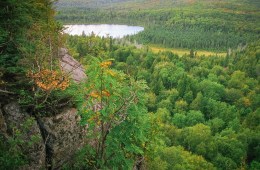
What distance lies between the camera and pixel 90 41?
7875 cm

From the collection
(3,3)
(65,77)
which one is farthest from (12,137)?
(3,3)

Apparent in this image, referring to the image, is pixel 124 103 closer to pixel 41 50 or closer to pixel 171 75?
pixel 41 50

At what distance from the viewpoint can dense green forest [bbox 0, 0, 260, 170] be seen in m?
13.3

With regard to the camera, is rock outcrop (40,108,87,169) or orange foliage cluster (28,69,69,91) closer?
orange foliage cluster (28,69,69,91)

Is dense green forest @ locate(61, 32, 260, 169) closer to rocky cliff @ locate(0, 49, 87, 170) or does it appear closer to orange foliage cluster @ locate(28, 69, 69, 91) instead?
rocky cliff @ locate(0, 49, 87, 170)

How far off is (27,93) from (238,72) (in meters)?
93.5

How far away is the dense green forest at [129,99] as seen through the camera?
43.8 ft

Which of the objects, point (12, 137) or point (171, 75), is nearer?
point (12, 137)

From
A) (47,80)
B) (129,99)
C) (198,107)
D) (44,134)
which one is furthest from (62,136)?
(198,107)

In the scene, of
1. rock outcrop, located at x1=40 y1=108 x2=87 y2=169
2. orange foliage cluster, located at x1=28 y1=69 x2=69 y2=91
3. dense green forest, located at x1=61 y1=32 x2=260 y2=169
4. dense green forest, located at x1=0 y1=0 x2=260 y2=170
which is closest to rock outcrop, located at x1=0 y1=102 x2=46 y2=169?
dense green forest, located at x1=0 y1=0 x2=260 y2=170

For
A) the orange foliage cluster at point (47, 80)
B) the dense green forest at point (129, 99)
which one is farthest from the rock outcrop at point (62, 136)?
the orange foliage cluster at point (47, 80)

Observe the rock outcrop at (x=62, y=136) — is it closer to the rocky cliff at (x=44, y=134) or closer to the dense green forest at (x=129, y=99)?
the rocky cliff at (x=44, y=134)

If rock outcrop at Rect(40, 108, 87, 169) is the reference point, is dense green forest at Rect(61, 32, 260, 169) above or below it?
below

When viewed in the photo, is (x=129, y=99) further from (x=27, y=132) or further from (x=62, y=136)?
(x=27, y=132)
